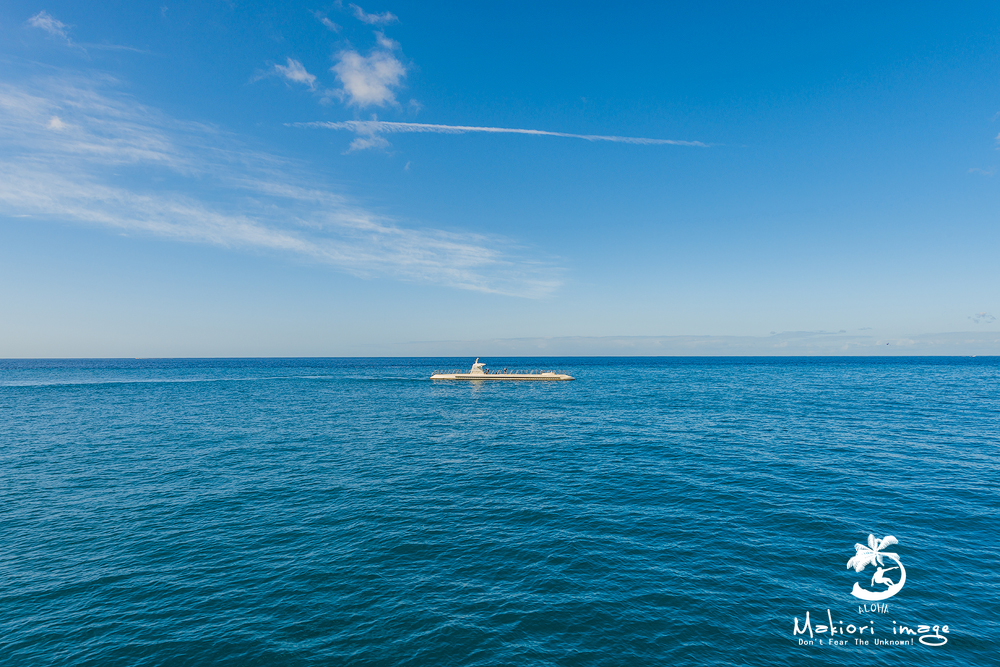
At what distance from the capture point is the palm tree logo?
19625 mm

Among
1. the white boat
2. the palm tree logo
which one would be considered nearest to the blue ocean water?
the palm tree logo

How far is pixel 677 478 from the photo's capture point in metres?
35.3

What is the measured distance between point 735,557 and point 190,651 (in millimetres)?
24913

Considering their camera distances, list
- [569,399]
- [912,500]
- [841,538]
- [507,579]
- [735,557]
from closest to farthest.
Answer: [507,579]
[735,557]
[841,538]
[912,500]
[569,399]

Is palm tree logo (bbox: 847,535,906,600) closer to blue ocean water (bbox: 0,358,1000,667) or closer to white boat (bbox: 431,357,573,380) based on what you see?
blue ocean water (bbox: 0,358,1000,667)

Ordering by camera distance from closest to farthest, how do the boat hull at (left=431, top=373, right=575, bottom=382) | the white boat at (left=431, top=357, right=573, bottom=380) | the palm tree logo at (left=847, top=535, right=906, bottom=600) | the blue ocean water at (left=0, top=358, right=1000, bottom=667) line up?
the blue ocean water at (left=0, top=358, right=1000, bottom=667) → the palm tree logo at (left=847, top=535, right=906, bottom=600) → the white boat at (left=431, top=357, right=573, bottom=380) → the boat hull at (left=431, top=373, right=575, bottom=382)

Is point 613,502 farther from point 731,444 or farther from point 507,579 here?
point 731,444

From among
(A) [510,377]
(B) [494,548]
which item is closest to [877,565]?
(B) [494,548]

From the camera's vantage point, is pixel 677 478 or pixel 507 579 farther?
pixel 677 478

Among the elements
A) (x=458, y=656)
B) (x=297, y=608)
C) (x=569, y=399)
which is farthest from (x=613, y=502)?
(x=569, y=399)

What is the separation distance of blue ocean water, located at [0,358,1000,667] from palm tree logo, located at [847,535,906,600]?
0.45m

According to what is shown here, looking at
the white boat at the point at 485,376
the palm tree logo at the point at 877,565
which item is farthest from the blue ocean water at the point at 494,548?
the white boat at the point at 485,376

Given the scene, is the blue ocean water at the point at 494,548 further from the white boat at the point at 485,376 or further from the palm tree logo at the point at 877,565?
the white boat at the point at 485,376

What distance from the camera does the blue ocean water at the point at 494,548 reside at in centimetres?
1656
